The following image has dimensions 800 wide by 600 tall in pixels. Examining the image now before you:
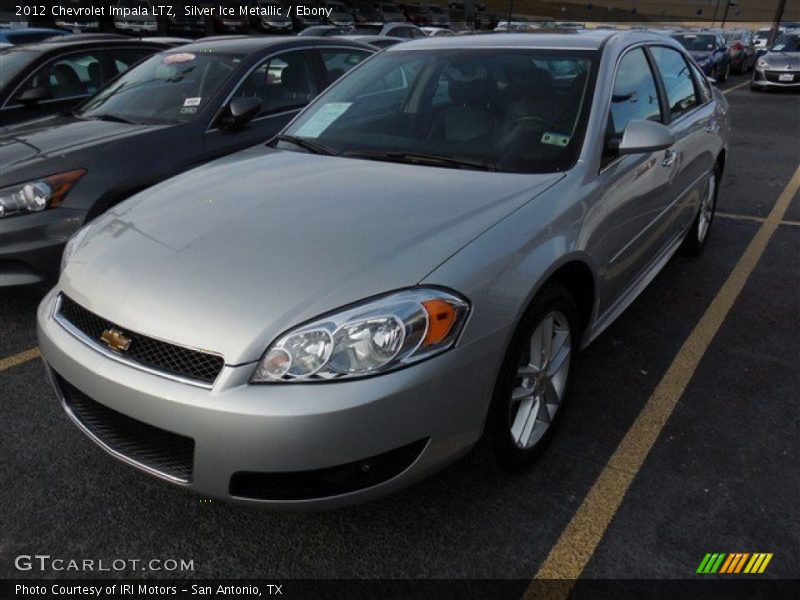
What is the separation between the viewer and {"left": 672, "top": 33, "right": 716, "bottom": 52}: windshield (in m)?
17.0

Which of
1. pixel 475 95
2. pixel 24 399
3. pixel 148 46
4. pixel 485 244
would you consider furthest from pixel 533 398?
pixel 148 46

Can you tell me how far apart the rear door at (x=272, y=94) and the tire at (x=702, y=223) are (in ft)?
9.89

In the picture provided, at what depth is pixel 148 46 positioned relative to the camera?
20.7 ft

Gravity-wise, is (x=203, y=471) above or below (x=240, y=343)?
below

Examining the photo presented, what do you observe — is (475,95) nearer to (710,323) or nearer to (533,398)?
(533,398)

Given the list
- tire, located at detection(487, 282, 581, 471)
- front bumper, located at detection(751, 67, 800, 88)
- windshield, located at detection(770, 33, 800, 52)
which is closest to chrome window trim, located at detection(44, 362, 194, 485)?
tire, located at detection(487, 282, 581, 471)

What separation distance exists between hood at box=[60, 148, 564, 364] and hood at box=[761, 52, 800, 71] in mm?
16763

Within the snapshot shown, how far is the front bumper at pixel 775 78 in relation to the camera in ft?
52.3

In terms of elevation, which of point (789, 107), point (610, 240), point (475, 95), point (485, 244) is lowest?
point (789, 107)

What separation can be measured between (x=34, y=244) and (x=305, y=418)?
2.50 meters

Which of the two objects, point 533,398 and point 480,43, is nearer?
point 533,398

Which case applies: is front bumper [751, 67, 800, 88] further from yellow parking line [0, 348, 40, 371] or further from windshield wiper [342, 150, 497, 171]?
yellow parking line [0, 348, 40, 371]

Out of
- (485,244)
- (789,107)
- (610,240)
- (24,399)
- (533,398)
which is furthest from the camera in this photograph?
(789,107)

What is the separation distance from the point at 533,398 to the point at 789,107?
14.2 m
